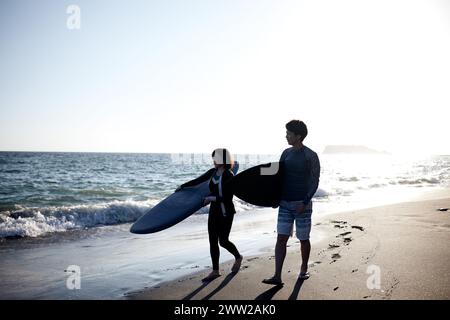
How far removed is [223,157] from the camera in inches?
185

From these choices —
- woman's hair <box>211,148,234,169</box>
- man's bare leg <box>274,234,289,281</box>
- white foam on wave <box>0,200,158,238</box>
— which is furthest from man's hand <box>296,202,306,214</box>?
white foam on wave <box>0,200,158,238</box>

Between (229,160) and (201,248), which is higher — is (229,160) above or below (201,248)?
above

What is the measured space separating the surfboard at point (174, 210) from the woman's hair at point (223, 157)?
71 centimetres

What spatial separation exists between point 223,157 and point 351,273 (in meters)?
2.19

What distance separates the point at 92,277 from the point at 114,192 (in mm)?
15114

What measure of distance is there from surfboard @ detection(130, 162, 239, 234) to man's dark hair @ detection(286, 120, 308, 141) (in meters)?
1.61

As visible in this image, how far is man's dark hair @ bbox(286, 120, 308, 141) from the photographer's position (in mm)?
4038

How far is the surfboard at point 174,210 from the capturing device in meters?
5.29

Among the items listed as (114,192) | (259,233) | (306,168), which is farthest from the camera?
(114,192)

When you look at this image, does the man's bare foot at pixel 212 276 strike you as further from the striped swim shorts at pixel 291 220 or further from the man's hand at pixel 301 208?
the man's hand at pixel 301 208
